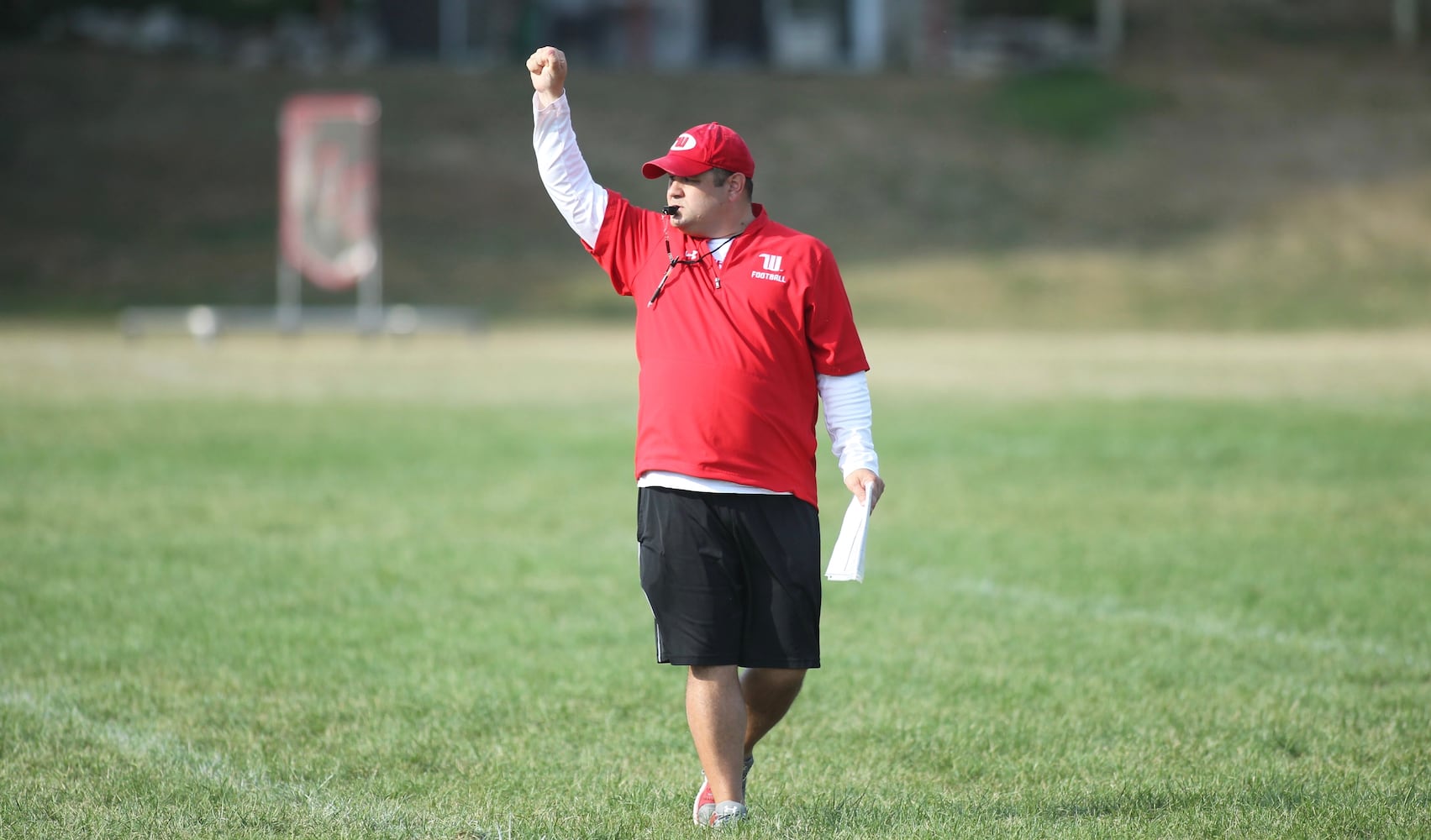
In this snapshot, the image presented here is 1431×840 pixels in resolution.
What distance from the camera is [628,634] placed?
24.8 ft

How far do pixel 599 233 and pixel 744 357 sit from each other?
679 mm

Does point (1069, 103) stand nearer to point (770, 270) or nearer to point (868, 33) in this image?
point (868, 33)

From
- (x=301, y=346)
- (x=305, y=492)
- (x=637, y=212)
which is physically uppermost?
(x=637, y=212)

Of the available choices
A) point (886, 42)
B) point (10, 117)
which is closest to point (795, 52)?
point (886, 42)

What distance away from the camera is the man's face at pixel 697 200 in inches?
183

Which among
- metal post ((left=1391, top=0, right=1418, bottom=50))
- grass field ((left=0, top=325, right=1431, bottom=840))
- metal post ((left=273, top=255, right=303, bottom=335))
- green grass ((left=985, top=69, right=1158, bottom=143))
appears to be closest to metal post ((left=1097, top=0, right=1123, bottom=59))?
green grass ((left=985, top=69, right=1158, bottom=143))

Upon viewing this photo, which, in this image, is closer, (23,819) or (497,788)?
(23,819)

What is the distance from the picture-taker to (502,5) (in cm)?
4656

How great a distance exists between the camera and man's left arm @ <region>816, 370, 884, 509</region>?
15.4 feet

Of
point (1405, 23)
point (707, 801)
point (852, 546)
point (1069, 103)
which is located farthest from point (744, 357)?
point (1405, 23)

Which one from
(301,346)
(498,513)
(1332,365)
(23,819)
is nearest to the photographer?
(23,819)

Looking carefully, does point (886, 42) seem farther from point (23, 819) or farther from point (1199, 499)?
point (23, 819)

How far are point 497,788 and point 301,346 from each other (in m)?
19.7

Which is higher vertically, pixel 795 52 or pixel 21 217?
pixel 795 52
